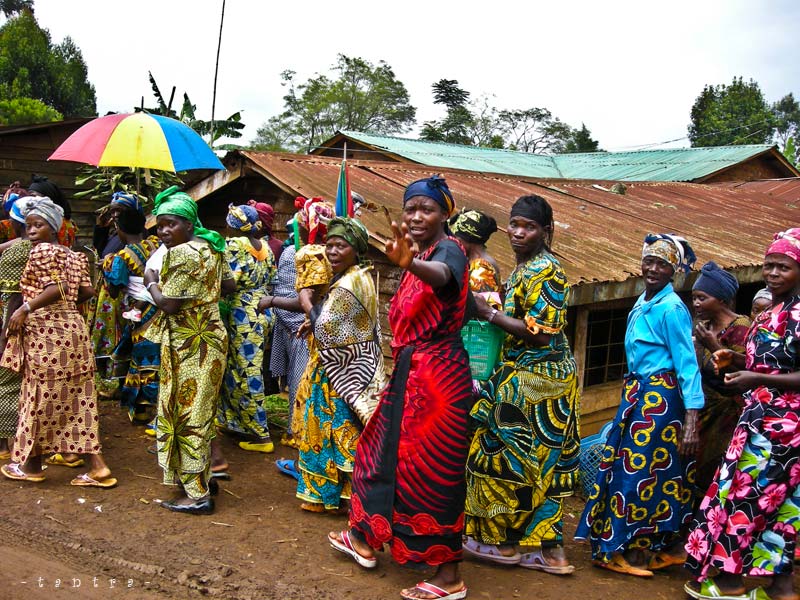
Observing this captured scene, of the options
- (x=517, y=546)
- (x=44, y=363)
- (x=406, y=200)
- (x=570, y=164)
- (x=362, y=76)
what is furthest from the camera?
(x=362, y=76)

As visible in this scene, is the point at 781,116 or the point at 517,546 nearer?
the point at 517,546

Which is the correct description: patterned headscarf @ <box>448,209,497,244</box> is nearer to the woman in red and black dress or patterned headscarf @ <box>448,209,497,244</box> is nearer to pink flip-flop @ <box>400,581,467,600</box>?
the woman in red and black dress

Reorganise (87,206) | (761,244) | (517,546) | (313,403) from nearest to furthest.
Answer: (517,546)
(313,403)
(761,244)
(87,206)

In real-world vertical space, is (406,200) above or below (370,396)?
above

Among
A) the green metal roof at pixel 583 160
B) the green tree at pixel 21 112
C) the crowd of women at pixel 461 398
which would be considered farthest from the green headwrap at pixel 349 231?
the green tree at pixel 21 112

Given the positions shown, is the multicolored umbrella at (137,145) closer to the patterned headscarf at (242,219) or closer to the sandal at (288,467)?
the patterned headscarf at (242,219)

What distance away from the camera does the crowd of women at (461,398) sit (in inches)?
137

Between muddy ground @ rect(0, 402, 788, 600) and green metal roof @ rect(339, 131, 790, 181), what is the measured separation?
13636mm

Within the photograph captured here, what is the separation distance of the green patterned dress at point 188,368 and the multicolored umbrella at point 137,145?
54.3 inches

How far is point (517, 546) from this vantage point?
13.7 ft

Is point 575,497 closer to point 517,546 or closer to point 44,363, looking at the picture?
point 517,546

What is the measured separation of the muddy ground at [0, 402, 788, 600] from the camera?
12.2 ft

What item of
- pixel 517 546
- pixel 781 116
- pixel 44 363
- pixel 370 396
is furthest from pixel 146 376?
pixel 781 116

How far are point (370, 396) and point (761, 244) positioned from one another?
712 cm
